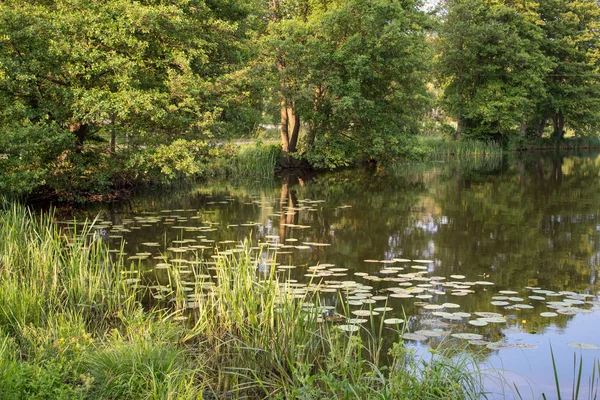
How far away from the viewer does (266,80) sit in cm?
2233

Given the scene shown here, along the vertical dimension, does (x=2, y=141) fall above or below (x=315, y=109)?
below

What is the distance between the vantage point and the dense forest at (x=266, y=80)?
12969 mm

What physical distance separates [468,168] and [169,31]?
60.2ft

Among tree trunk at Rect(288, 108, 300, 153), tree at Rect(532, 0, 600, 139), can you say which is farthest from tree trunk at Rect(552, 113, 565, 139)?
tree trunk at Rect(288, 108, 300, 153)

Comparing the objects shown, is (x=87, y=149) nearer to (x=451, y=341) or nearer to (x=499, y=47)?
(x=451, y=341)

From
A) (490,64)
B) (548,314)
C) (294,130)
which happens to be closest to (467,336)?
(548,314)

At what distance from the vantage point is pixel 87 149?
14.7 metres

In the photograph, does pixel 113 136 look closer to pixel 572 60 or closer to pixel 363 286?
pixel 363 286

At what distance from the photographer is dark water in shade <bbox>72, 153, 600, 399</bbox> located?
19.1ft

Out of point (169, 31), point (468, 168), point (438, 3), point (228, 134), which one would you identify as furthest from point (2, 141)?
point (438, 3)

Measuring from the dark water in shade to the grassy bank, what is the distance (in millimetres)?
972

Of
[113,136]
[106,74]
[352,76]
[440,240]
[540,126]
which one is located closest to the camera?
[440,240]

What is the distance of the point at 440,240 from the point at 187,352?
22.5ft

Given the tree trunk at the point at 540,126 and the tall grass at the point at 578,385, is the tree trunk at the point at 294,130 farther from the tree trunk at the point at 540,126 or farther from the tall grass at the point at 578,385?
the tree trunk at the point at 540,126
